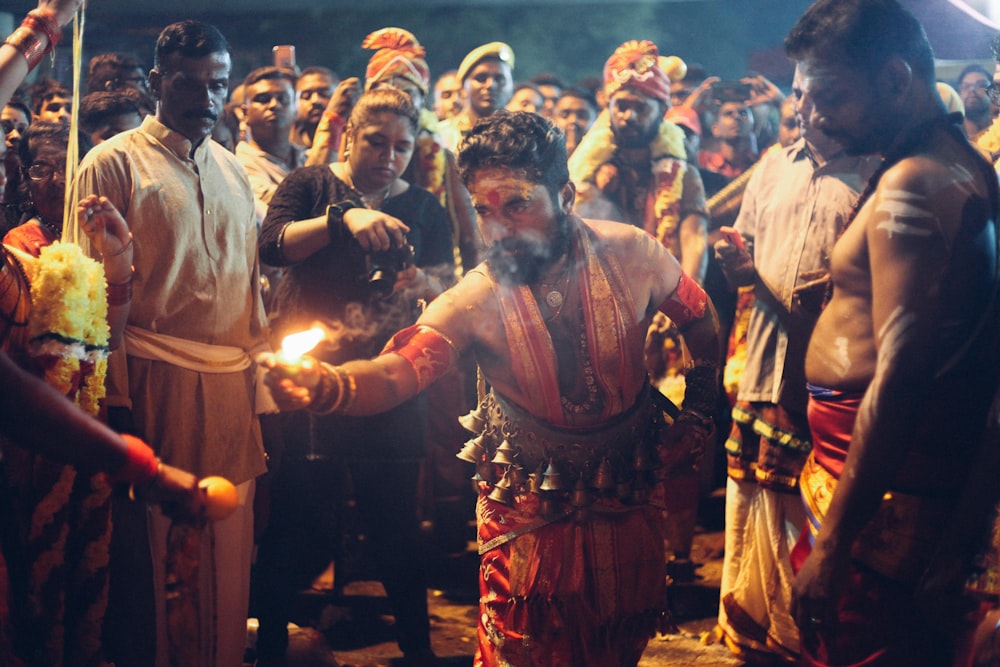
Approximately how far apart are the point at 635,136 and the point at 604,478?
3.31 m

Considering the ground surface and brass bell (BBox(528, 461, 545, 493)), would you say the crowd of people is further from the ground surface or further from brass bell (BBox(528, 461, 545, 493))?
the ground surface

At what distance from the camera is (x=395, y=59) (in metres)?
5.79

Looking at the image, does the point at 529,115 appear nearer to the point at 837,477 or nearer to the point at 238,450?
the point at 837,477

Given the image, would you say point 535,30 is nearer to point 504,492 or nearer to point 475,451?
point 475,451

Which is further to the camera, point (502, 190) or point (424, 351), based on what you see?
point (502, 190)

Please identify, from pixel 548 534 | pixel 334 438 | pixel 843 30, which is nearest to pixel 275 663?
pixel 334 438

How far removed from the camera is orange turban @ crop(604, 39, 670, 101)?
5.78m

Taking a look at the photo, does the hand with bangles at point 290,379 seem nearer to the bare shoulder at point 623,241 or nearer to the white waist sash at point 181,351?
the bare shoulder at point 623,241

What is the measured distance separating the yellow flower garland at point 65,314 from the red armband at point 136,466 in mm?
797

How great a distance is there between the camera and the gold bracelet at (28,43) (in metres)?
2.82

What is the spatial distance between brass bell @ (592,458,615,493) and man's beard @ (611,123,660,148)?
3262mm

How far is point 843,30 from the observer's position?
2639mm

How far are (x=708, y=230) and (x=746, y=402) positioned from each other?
2.26m

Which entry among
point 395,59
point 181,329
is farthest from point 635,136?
point 181,329
